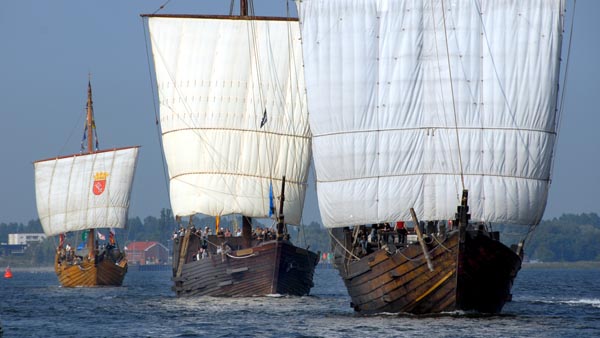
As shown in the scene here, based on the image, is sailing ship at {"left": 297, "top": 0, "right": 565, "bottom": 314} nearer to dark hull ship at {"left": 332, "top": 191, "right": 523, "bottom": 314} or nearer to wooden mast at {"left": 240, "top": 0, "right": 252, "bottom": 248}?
dark hull ship at {"left": 332, "top": 191, "right": 523, "bottom": 314}

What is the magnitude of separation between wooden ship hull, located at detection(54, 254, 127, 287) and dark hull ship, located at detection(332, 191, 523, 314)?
5595cm

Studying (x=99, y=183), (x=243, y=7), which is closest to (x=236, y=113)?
(x=243, y=7)

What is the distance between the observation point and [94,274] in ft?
355

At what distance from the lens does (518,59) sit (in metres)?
56.2

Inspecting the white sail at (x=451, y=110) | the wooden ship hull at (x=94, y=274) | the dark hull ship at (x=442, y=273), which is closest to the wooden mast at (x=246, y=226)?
the white sail at (x=451, y=110)

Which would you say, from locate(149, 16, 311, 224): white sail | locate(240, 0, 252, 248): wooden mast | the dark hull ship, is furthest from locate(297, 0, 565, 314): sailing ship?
locate(149, 16, 311, 224): white sail

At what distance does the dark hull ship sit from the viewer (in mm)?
52156

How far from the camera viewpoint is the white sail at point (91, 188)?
11206 centimetres

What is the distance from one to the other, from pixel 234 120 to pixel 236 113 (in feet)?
1.40

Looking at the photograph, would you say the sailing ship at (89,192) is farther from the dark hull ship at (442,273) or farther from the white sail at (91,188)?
the dark hull ship at (442,273)

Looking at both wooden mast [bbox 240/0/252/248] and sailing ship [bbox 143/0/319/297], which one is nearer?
wooden mast [bbox 240/0/252/248]

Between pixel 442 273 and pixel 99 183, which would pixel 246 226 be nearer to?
pixel 442 273

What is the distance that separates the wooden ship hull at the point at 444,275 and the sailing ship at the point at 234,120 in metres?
24.8

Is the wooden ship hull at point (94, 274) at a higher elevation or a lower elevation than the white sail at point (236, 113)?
lower
